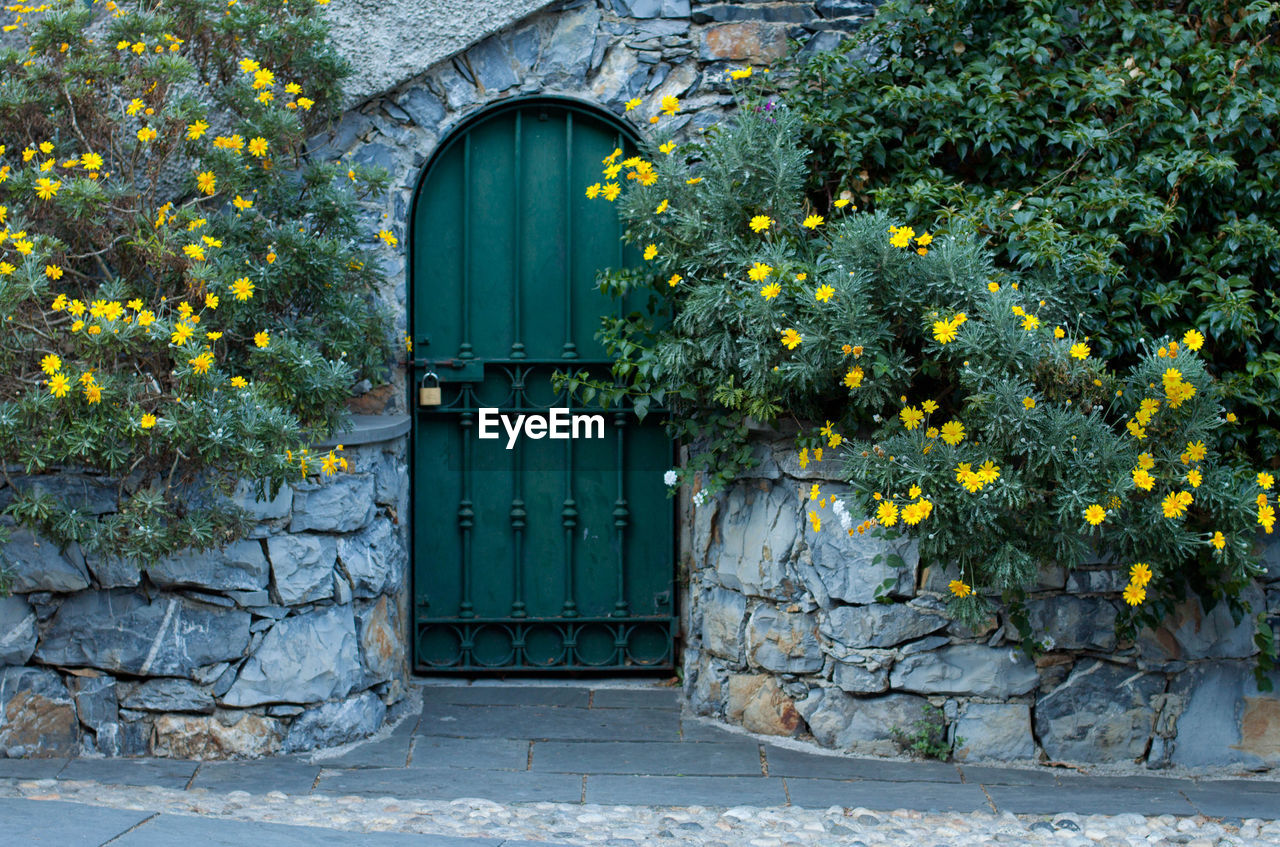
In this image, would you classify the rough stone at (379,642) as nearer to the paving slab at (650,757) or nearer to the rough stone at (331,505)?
the rough stone at (331,505)

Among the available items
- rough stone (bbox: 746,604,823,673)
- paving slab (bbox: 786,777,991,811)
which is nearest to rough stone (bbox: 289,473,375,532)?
rough stone (bbox: 746,604,823,673)

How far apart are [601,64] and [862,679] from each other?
2.48 metres

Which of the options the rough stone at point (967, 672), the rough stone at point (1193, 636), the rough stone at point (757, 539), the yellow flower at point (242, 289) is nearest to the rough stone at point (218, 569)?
the yellow flower at point (242, 289)

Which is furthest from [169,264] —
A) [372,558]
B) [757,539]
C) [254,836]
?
[757,539]

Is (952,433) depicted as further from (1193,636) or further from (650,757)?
(650,757)

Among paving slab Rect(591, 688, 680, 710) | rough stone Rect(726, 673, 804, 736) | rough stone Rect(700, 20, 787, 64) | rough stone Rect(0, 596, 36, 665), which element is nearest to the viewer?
rough stone Rect(0, 596, 36, 665)

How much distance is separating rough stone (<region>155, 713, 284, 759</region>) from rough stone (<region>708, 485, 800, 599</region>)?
5.37 ft

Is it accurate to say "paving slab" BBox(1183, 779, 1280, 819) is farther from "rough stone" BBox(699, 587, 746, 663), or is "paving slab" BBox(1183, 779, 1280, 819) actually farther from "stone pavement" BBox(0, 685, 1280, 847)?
"rough stone" BBox(699, 587, 746, 663)

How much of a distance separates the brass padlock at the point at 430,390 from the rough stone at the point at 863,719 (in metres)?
1.82

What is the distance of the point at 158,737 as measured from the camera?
3420mm

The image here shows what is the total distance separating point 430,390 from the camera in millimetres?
4258

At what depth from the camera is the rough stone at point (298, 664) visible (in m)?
3.42

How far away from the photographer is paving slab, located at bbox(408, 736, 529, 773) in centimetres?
348

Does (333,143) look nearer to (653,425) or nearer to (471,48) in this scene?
(471,48)
